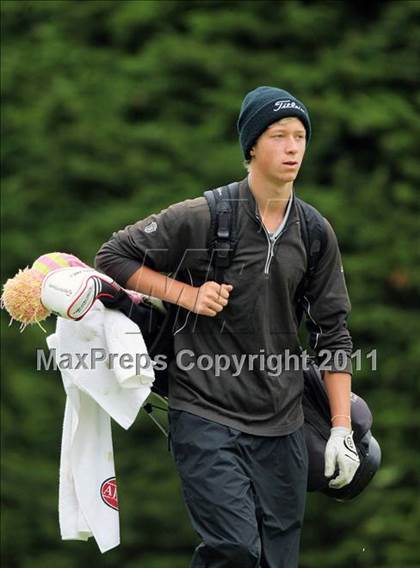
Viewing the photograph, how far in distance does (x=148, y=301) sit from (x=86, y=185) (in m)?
2.91

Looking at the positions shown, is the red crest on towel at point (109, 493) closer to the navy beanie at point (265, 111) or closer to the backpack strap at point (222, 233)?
the backpack strap at point (222, 233)

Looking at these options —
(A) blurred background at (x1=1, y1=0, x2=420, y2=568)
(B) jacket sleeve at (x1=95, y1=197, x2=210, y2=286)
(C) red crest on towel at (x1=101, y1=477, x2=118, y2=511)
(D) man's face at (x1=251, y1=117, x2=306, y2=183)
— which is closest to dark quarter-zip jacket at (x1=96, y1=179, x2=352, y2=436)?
(B) jacket sleeve at (x1=95, y1=197, x2=210, y2=286)

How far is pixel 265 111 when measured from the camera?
473 centimetres

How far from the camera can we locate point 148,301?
495cm

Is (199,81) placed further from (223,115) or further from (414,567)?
(414,567)

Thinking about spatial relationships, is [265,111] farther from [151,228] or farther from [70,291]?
[70,291]

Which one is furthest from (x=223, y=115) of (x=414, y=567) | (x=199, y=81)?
(x=414, y=567)

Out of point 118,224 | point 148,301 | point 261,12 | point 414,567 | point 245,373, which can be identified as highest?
point 261,12

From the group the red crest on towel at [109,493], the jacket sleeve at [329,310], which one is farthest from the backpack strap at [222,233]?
the red crest on towel at [109,493]

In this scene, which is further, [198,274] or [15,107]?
[15,107]

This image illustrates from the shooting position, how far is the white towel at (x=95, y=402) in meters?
4.72

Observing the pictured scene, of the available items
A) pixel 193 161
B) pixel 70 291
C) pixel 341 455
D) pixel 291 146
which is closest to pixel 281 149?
pixel 291 146

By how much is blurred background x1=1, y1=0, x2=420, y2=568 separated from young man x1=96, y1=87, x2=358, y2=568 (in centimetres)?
273

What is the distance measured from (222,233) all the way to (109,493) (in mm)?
1056
